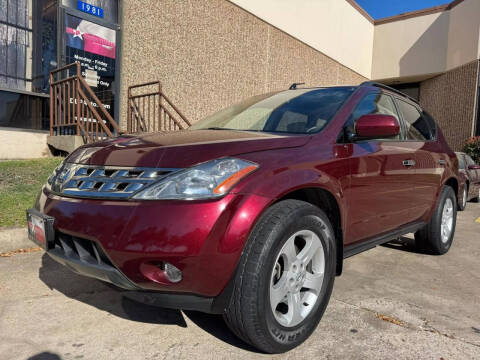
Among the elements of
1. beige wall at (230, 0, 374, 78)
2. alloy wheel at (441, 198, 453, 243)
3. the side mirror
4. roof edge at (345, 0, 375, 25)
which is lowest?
alloy wheel at (441, 198, 453, 243)

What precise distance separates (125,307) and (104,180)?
3.17ft

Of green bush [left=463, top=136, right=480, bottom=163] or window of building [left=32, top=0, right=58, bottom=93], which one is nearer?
window of building [left=32, top=0, right=58, bottom=93]

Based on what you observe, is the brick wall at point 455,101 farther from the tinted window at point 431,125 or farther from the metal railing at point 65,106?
the metal railing at point 65,106

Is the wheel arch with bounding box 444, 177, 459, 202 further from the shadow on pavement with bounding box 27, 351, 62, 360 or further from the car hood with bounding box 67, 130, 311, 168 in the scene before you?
the shadow on pavement with bounding box 27, 351, 62, 360

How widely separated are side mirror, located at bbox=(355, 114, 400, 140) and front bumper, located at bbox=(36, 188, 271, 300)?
1.04 meters

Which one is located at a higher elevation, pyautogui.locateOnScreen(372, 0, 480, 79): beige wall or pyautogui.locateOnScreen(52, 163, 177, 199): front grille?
pyautogui.locateOnScreen(372, 0, 480, 79): beige wall

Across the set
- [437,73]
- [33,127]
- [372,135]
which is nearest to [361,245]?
[372,135]

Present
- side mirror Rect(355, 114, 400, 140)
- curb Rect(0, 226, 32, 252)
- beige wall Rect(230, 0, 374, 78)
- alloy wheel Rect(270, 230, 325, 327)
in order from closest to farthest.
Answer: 1. alloy wheel Rect(270, 230, 325, 327)
2. side mirror Rect(355, 114, 400, 140)
3. curb Rect(0, 226, 32, 252)
4. beige wall Rect(230, 0, 374, 78)

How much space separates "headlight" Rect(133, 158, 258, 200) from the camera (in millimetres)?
1712

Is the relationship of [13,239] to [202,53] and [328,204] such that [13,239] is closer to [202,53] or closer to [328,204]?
[328,204]

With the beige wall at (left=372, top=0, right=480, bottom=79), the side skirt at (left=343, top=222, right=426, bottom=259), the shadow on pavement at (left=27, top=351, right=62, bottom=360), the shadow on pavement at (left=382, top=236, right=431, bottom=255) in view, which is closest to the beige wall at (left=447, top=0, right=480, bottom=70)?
the beige wall at (left=372, top=0, right=480, bottom=79)

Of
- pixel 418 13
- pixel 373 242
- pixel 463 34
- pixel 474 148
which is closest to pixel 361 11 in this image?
pixel 418 13

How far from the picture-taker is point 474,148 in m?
15.0

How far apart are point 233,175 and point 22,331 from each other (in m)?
1.50
